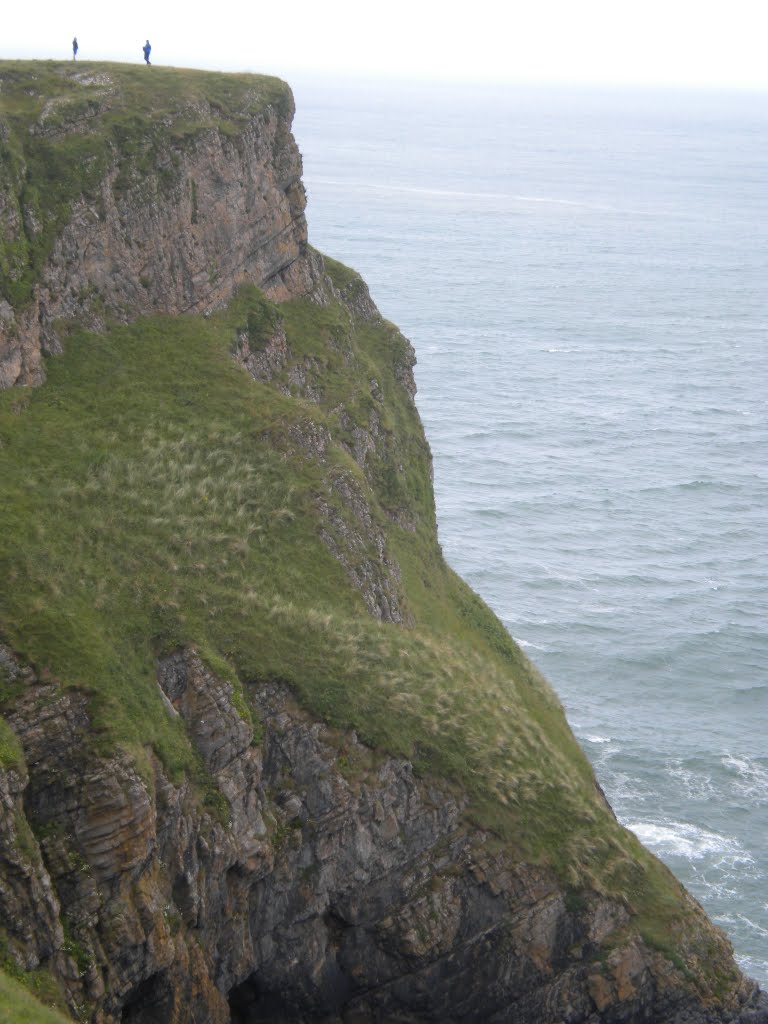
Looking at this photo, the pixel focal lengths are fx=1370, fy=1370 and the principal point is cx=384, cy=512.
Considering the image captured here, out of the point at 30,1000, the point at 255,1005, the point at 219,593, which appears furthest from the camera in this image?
the point at 219,593

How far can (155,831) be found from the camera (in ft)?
111

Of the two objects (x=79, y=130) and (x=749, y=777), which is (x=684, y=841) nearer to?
(x=749, y=777)

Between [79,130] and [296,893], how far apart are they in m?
28.1

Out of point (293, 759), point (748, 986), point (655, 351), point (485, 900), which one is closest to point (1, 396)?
point (293, 759)

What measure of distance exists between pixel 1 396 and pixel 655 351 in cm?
12196

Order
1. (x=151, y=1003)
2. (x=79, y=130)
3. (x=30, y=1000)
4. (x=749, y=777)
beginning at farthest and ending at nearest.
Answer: (x=749, y=777), (x=79, y=130), (x=151, y=1003), (x=30, y=1000)

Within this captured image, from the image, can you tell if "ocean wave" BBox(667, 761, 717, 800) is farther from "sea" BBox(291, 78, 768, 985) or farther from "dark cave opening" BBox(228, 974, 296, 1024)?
"dark cave opening" BBox(228, 974, 296, 1024)

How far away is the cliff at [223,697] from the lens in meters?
33.4

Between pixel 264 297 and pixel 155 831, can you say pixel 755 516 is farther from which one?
pixel 155 831

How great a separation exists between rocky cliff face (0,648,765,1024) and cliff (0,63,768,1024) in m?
0.09

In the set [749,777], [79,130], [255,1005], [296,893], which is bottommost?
[749,777]

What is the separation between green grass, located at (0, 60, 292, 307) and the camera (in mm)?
46156

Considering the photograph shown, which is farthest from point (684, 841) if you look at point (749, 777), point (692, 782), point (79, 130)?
point (79, 130)

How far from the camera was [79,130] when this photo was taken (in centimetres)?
4944
